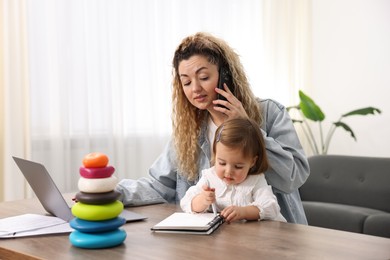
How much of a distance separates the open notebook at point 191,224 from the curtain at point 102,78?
214 centimetres

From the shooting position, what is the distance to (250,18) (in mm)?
5441

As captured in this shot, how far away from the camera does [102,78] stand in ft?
13.4

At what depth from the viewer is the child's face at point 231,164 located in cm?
181

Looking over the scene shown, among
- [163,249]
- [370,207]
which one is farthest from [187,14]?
[163,249]

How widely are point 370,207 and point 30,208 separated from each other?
9.48 feet

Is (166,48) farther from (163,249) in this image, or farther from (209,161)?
(163,249)

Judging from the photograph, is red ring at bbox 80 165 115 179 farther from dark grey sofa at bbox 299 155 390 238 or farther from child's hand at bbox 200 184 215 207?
dark grey sofa at bbox 299 155 390 238

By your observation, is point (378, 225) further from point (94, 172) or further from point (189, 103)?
point (94, 172)

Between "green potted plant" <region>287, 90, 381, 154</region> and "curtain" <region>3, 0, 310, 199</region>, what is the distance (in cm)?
116

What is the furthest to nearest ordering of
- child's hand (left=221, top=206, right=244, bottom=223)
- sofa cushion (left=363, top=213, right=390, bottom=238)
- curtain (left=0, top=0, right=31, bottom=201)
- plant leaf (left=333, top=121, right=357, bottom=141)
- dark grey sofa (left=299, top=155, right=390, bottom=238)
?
plant leaf (left=333, top=121, right=357, bottom=141)
dark grey sofa (left=299, top=155, right=390, bottom=238)
sofa cushion (left=363, top=213, right=390, bottom=238)
curtain (left=0, top=0, right=31, bottom=201)
child's hand (left=221, top=206, right=244, bottom=223)

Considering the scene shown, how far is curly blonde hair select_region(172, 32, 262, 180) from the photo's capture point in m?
2.15

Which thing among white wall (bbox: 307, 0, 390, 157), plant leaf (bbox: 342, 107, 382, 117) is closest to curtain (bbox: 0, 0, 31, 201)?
plant leaf (bbox: 342, 107, 382, 117)

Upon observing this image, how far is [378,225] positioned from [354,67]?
2.27 metres

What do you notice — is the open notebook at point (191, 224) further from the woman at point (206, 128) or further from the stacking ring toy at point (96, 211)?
the woman at point (206, 128)
